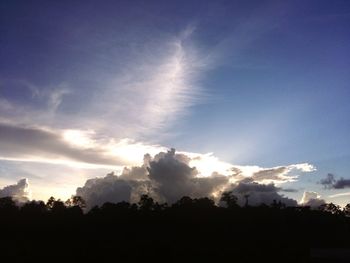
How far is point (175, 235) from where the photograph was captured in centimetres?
9412

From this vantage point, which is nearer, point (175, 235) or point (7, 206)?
point (175, 235)

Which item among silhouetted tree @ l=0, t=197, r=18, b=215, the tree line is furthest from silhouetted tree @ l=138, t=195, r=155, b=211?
silhouetted tree @ l=0, t=197, r=18, b=215

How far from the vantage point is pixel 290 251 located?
55375 mm

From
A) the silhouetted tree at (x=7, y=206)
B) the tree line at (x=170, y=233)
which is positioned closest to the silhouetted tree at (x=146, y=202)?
the tree line at (x=170, y=233)

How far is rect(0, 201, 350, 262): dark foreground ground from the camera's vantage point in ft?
185

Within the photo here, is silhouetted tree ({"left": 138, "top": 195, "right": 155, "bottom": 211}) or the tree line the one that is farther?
silhouetted tree ({"left": 138, "top": 195, "right": 155, "bottom": 211})

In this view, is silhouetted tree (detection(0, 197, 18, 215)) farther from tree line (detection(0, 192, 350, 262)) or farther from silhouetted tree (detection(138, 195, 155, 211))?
silhouetted tree (detection(138, 195, 155, 211))

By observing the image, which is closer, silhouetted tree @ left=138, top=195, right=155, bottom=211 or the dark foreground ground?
the dark foreground ground

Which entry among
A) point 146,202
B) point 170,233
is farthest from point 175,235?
point 146,202

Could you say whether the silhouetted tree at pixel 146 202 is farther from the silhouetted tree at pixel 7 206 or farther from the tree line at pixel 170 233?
the silhouetted tree at pixel 7 206

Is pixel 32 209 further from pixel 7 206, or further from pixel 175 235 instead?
pixel 175 235

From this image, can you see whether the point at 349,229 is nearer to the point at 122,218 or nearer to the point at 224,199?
the point at 224,199

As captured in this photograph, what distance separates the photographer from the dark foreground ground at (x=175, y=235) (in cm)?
5644

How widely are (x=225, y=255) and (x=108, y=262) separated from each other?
1452 cm
